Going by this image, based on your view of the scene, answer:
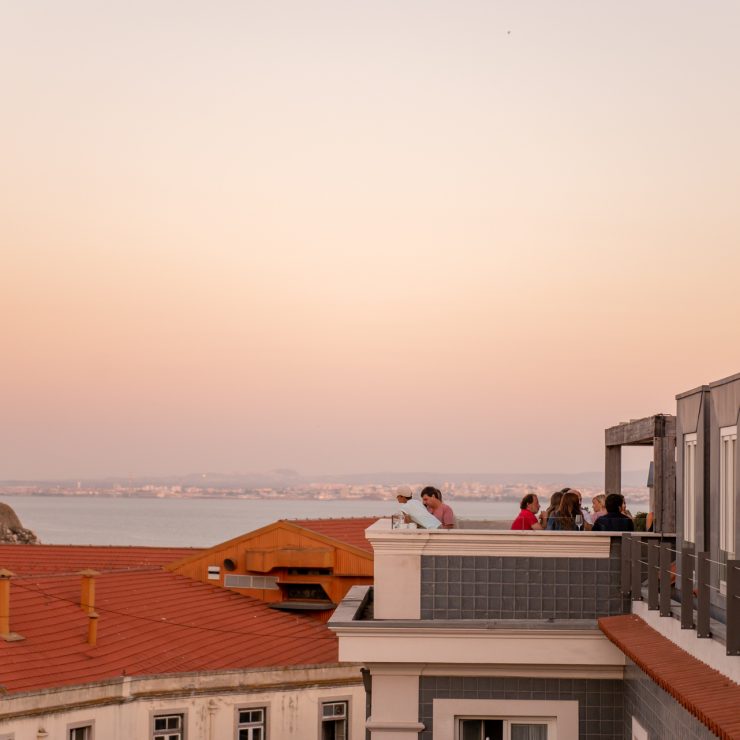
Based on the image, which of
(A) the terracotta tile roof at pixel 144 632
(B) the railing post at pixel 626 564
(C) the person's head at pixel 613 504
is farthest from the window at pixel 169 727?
(B) the railing post at pixel 626 564

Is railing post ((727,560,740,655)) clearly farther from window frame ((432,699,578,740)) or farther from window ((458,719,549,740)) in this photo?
window ((458,719,549,740))

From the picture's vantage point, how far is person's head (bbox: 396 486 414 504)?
1254 centimetres

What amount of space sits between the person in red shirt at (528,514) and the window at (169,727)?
1382 cm

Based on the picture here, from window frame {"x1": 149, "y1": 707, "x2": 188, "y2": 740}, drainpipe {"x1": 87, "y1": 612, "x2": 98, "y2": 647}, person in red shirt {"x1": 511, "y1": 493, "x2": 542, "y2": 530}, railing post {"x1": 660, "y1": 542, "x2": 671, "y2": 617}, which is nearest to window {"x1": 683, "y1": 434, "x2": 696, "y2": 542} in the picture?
railing post {"x1": 660, "y1": 542, "x2": 671, "y2": 617}

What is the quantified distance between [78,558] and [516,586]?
27955 millimetres

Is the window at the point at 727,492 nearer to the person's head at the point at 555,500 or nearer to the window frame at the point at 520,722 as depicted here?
the window frame at the point at 520,722

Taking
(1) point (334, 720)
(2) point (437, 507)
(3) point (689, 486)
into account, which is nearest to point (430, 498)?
(2) point (437, 507)

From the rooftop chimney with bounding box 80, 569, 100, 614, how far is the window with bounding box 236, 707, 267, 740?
3.93 meters

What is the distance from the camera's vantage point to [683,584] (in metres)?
8.28

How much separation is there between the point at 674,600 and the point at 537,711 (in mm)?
2321

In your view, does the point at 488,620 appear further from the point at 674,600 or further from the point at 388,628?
the point at 674,600

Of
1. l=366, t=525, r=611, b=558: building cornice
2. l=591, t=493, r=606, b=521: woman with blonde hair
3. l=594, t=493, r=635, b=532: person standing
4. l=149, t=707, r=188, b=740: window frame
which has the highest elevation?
l=591, t=493, r=606, b=521: woman with blonde hair

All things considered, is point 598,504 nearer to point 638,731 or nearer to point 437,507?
point 437,507

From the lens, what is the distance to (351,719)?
27906mm
